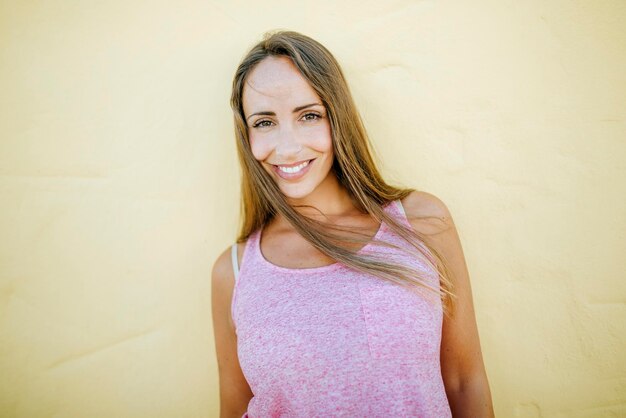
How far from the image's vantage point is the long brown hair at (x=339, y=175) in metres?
1.54

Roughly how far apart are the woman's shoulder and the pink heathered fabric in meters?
0.16

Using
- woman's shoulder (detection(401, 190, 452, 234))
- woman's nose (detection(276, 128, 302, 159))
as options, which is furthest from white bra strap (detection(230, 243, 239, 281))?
woman's shoulder (detection(401, 190, 452, 234))

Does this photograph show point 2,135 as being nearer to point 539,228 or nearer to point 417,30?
point 417,30

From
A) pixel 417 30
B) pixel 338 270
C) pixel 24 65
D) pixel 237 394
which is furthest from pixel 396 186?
pixel 24 65

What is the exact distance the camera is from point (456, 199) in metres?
1.86

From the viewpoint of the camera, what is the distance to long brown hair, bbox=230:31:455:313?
1.54 metres

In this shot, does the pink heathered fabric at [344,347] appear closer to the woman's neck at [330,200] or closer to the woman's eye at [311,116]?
the woman's neck at [330,200]

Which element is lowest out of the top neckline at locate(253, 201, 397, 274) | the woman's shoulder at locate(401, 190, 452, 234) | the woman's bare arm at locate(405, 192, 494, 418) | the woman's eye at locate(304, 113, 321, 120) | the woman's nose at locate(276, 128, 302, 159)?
the woman's bare arm at locate(405, 192, 494, 418)

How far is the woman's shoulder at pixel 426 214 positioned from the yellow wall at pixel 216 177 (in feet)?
0.83

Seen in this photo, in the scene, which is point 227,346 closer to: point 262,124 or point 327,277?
point 327,277

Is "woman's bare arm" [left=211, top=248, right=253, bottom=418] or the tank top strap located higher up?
the tank top strap

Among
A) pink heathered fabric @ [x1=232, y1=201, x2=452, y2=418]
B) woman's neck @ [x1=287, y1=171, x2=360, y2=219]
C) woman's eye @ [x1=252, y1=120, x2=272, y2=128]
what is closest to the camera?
pink heathered fabric @ [x1=232, y1=201, x2=452, y2=418]

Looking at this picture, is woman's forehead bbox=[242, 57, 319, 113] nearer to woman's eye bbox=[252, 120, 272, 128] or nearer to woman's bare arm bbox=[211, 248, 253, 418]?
woman's eye bbox=[252, 120, 272, 128]

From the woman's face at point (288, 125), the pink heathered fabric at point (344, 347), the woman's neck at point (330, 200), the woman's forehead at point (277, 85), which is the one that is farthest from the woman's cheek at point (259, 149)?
the pink heathered fabric at point (344, 347)
